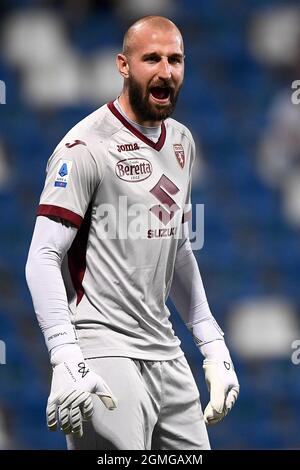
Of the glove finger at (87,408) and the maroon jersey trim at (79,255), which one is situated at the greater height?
the maroon jersey trim at (79,255)

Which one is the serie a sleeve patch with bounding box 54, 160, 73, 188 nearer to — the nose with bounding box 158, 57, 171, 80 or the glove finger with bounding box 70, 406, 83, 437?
the nose with bounding box 158, 57, 171, 80

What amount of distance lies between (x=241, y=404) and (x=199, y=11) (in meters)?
2.05

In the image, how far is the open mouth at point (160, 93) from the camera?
226 cm

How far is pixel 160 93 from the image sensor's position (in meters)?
2.27

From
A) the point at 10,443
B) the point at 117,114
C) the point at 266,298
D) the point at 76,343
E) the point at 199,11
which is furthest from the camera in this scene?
the point at 199,11

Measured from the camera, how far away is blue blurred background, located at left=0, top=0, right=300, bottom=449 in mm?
4547

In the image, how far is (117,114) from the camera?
7.59ft

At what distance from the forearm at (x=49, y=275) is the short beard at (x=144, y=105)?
1.09 feet

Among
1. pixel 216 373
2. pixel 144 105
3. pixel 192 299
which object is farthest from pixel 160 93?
pixel 216 373

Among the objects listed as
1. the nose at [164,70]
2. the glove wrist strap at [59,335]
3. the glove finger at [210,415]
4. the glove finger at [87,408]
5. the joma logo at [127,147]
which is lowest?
the glove finger at [210,415]

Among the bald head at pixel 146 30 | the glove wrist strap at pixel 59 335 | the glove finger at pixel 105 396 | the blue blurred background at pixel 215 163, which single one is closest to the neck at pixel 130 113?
the bald head at pixel 146 30

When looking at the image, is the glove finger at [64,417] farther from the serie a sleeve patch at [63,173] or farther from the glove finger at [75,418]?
the serie a sleeve patch at [63,173]
